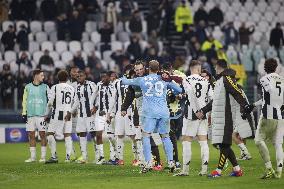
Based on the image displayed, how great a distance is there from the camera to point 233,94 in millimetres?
17281

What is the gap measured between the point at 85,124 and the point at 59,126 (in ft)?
2.38

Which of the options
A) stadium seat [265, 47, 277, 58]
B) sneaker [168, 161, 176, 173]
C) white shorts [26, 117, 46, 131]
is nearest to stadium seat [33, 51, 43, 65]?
white shorts [26, 117, 46, 131]

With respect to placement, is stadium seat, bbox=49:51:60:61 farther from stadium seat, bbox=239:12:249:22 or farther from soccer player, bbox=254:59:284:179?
soccer player, bbox=254:59:284:179

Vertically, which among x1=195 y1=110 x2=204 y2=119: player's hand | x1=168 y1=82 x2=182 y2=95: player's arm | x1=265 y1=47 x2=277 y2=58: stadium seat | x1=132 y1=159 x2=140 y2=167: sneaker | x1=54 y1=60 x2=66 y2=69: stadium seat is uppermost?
x1=265 y1=47 x2=277 y2=58: stadium seat

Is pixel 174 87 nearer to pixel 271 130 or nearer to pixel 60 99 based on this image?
pixel 271 130

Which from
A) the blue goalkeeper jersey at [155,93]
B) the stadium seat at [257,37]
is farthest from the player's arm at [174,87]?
the stadium seat at [257,37]

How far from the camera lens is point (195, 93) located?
18500mm

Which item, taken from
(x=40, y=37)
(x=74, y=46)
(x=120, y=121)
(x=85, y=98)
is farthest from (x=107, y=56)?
(x=120, y=121)

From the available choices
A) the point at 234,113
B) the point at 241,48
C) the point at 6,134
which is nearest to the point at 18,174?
the point at 234,113

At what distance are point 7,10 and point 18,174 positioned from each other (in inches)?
688

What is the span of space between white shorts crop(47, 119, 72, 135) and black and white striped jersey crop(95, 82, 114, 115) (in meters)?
1.01

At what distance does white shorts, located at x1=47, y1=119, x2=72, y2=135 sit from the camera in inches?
920

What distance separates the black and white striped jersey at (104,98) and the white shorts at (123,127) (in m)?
0.38

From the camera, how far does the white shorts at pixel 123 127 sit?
22453 mm
